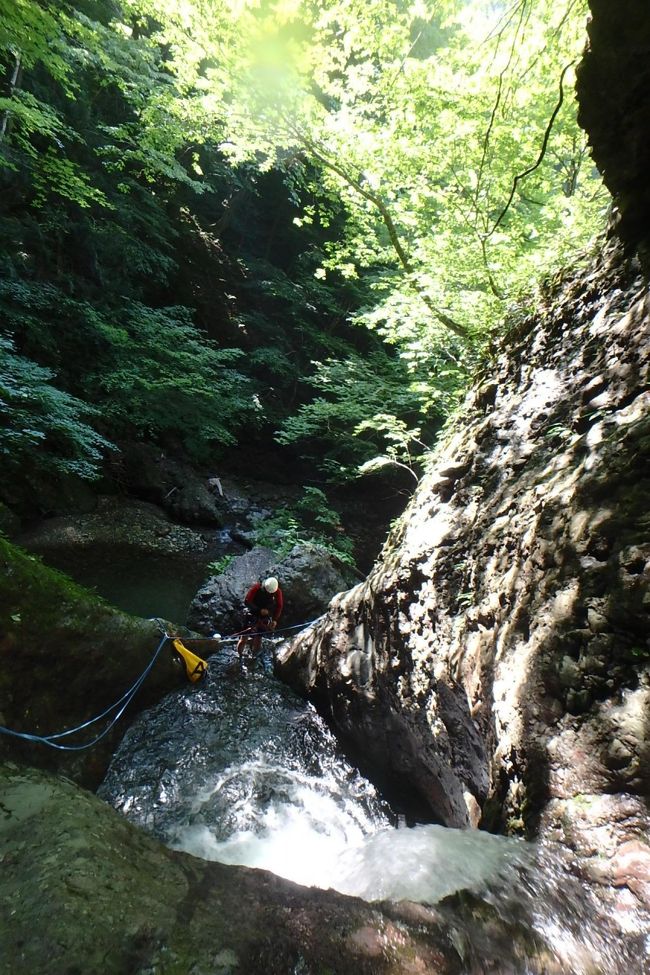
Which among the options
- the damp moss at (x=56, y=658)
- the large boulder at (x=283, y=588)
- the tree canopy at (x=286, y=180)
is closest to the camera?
the damp moss at (x=56, y=658)

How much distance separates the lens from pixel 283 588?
7.87 m

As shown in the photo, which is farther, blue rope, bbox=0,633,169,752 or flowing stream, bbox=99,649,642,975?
blue rope, bbox=0,633,169,752

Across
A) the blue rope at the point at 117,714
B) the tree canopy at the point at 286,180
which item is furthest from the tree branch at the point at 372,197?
the blue rope at the point at 117,714

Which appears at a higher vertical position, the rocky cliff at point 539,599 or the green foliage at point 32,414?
the rocky cliff at point 539,599

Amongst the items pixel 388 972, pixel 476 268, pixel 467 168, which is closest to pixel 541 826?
pixel 388 972

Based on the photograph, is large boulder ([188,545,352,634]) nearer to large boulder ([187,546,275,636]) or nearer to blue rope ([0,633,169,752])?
large boulder ([187,546,275,636])

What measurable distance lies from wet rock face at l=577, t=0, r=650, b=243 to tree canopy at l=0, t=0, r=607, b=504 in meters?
0.83

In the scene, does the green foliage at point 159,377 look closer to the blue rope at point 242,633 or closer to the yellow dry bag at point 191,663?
the blue rope at point 242,633

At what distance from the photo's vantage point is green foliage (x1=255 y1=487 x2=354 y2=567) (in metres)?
10.8

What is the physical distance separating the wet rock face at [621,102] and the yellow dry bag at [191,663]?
601 cm

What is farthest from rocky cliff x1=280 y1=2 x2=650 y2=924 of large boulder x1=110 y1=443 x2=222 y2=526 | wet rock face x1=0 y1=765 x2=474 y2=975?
large boulder x1=110 y1=443 x2=222 y2=526

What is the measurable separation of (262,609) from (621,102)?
21.7ft

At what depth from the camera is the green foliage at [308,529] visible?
1076 cm

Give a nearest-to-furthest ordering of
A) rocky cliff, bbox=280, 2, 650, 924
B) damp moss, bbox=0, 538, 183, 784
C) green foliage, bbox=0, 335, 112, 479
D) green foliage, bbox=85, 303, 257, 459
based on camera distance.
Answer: rocky cliff, bbox=280, 2, 650, 924 → damp moss, bbox=0, 538, 183, 784 → green foliage, bbox=0, 335, 112, 479 → green foliage, bbox=85, 303, 257, 459
